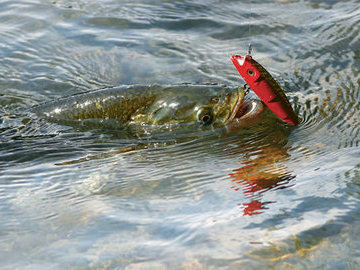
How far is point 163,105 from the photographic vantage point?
15.8 feet

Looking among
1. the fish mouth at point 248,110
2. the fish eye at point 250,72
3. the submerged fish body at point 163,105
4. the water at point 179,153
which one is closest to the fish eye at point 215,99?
the submerged fish body at point 163,105

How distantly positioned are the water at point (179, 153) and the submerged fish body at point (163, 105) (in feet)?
0.51

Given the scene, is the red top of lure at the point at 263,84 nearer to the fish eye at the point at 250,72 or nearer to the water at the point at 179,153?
the fish eye at the point at 250,72

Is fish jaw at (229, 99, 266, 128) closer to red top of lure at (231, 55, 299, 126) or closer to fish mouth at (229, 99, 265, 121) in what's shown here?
fish mouth at (229, 99, 265, 121)

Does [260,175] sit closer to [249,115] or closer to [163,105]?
[249,115]

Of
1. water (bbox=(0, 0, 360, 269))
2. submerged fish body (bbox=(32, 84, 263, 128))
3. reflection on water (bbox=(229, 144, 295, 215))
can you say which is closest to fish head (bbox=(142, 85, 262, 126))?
submerged fish body (bbox=(32, 84, 263, 128))

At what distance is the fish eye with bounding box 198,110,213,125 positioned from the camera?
4.66 metres

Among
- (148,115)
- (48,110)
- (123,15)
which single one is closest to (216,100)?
(148,115)

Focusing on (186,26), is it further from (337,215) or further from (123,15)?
(337,215)

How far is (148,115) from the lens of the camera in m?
4.85

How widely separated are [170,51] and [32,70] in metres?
1.74

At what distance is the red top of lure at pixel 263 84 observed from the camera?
4.28 m

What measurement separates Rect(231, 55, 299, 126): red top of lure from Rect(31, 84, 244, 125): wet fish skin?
0.97ft

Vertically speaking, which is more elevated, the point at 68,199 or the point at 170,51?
the point at 170,51
